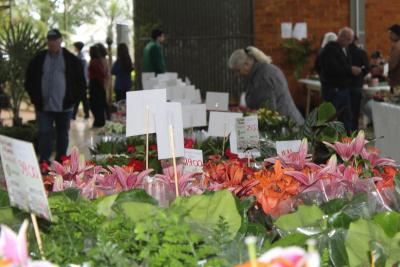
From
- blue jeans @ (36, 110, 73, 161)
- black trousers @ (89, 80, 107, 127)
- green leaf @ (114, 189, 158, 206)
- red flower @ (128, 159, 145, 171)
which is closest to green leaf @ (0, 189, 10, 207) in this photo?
green leaf @ (114, 189, 158, 206)

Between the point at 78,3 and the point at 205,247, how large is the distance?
15.3 m

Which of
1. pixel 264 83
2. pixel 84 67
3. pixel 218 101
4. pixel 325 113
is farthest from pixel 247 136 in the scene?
pixel 84 67

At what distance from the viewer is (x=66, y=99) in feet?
24.2

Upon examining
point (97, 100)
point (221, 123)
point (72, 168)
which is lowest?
point (97, 100)

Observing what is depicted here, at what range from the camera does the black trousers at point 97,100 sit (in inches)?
514

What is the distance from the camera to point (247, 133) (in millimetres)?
3488

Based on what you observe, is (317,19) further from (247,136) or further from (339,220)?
(339,220)

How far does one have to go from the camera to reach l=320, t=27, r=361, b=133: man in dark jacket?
8.74 metres

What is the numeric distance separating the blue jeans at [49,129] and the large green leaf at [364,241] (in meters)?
6.12

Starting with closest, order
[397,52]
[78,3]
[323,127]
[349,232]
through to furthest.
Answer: [349,232] < [323,127] < [397,52] < [78,3]

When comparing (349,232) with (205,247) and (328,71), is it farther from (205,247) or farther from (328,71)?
(328,71)

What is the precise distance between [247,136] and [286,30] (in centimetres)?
831

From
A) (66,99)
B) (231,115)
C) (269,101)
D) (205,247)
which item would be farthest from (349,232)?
(66,99)

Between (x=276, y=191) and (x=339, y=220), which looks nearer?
(x=339, y=220)
